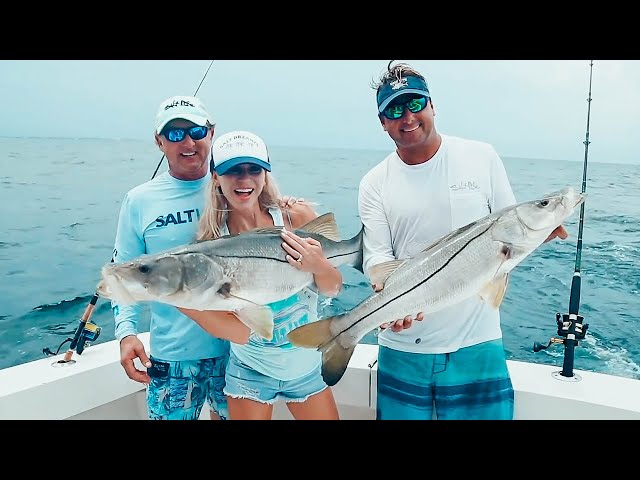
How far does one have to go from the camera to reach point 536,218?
156 centimetres

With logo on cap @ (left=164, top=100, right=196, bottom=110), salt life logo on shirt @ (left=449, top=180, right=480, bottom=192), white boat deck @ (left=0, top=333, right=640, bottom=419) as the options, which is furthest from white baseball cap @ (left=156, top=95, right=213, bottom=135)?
white boat deck @ (left=0, top=333, right=640, bottom=419)

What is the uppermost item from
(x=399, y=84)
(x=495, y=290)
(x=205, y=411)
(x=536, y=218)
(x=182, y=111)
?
(x=399, y=84)

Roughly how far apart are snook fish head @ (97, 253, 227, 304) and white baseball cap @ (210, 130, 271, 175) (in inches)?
13.7

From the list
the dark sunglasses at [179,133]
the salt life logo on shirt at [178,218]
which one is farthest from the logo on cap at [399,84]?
the salt life logo on shirt at [178,218]

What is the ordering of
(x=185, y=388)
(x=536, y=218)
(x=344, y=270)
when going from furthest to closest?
1. (x=344, y=270)
2. (x=185, y=388)
3. (x=536, y=218)

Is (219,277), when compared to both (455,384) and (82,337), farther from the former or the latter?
(82,337)

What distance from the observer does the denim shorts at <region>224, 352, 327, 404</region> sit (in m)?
1.94

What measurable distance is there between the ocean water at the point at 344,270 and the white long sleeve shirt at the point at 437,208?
33 centimetres

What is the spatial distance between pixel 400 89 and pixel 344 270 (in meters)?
3.46

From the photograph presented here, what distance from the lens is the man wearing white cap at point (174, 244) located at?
190 cm

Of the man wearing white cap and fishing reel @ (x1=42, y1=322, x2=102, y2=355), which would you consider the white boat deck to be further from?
the man wearing white cap

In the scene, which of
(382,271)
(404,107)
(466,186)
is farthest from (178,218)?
(466,186)

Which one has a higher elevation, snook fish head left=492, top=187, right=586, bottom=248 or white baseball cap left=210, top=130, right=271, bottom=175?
white baseball cap left=210, top=130, right=271, bottom=175

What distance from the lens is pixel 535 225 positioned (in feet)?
5.10
